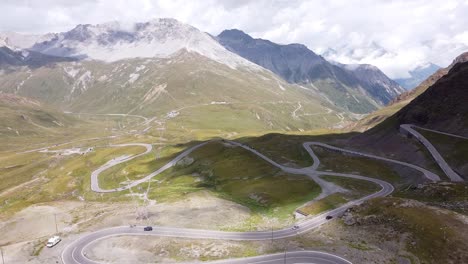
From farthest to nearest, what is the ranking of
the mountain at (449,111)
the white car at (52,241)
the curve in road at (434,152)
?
A: the mountain at (449,111)
the curve in road at (434,152)
the white car at (52,241)

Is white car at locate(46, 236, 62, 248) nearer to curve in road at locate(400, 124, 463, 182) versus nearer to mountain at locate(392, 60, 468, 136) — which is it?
curve in road at locate(400, 124, 463, 182)

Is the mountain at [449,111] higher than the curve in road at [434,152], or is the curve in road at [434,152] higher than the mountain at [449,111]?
the mountain at [449,111]

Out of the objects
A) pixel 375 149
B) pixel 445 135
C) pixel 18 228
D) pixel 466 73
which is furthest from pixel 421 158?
pixel 18 228

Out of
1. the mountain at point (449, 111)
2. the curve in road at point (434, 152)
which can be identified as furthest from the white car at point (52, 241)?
the mountain at point (449, 111)

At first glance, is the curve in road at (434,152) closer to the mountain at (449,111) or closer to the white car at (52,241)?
the mountain at (449,111)

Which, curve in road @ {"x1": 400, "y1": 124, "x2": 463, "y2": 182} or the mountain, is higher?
the mountain

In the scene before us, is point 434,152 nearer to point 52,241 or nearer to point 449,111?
point 449,111

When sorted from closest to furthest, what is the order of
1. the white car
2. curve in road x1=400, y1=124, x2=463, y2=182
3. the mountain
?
the white car < curve in road x1=400, y1=124, x2=463, y2=182 < the mountain

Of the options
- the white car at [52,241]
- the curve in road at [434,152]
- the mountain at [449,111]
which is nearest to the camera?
the white car at [52,241]

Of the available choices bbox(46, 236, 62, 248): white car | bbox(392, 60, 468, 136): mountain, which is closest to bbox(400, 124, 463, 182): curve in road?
bbox(392, 60, 468, 136): mountain

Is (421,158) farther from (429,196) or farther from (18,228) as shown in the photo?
(18,228)

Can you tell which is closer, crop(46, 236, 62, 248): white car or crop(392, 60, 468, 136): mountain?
crop(46, 236, 62, 248): white car
